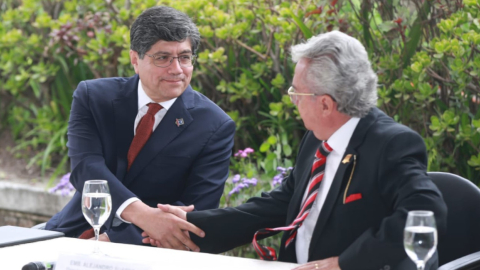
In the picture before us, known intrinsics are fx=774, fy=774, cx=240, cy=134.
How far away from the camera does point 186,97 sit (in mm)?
3471

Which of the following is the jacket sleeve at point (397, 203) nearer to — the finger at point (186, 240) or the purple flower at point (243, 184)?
the finger at point (186, 240)

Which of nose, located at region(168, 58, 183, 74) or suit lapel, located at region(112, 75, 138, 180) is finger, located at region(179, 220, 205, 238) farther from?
nose, located at region(168, 58, 183, 74)

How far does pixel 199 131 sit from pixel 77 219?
653 mm

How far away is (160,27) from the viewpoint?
321cm

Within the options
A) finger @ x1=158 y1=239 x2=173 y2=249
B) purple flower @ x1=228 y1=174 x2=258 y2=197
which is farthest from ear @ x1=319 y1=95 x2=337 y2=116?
purple flower @ x1=228 y1=174 x2=258 y2=197

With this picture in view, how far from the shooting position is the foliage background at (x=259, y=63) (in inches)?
159

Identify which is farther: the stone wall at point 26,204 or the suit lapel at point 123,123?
the stone wall at point 26,204

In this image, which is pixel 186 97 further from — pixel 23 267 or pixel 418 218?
pixel 418 218

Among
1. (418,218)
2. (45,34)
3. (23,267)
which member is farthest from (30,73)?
(418,218)

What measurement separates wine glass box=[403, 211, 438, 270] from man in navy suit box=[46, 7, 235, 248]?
4.80 ft

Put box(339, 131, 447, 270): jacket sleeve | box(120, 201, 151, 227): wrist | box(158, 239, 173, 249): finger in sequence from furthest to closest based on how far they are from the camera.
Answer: box(120, 201, 151, 227): wrist
box(158, 239, 173, 249): finger
box(339, 131, 447, 270): jacket sleeve

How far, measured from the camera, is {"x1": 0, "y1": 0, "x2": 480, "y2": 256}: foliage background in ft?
13.2

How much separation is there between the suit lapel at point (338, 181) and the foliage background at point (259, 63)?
139cm

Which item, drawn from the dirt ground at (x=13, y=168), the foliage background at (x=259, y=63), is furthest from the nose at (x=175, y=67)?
the dirt ground at (x=13, y=168)
